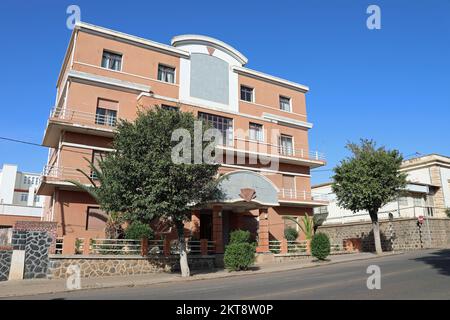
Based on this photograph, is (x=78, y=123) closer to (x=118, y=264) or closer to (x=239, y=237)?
(x=118, y=264)

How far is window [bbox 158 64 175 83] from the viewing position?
26873 mm

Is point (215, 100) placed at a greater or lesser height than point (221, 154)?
greater

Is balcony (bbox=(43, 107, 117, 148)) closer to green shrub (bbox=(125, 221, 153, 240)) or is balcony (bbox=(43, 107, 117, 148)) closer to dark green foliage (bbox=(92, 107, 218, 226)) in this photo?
dark green foliage (bbox=(92, 107, 218, 226))

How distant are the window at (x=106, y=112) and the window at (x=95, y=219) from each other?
533cm

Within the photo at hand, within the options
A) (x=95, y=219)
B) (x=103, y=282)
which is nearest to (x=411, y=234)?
(x=95, y=219)

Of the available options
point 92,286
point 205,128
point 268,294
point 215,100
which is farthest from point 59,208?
point 268,294

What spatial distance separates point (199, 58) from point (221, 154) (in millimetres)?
7374

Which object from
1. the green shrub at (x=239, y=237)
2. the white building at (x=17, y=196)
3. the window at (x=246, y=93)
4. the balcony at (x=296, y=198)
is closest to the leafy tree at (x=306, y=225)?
the balcony at (x=296, y=198)

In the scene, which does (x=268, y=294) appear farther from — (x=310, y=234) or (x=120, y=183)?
(x=310, y=234)

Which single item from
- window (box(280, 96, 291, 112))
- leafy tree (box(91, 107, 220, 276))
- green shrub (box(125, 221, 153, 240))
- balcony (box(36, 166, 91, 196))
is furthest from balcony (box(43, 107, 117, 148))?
window (box(280, 96, 291, 112))

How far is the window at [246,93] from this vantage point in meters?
30.6

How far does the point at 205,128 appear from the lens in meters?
17.5

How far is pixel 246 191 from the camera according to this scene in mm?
21562

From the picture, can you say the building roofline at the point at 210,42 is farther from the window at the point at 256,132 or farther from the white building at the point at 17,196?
the white building at the point at 17,196
